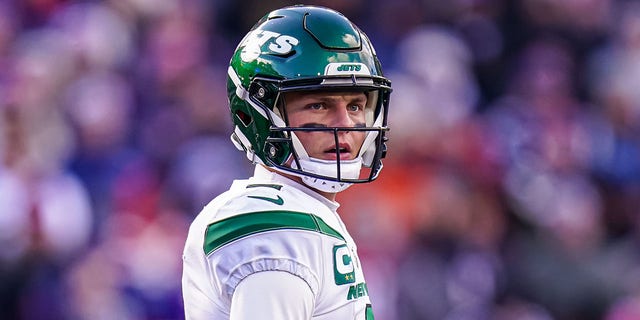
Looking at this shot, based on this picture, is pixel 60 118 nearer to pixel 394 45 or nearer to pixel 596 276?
pixel 394 45

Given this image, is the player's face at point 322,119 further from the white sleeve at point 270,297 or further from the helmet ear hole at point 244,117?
the white sleeve at point 270,297

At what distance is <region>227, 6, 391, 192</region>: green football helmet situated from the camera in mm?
3094

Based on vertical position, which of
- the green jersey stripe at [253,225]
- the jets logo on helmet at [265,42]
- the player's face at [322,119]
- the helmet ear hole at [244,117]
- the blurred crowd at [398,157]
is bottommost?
the blurred crowd at [398,157]

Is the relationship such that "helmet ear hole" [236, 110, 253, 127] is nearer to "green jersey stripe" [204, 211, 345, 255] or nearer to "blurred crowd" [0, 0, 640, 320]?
"green jersey stripe" [204, 211, 345, 255]

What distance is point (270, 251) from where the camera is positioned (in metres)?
2.72

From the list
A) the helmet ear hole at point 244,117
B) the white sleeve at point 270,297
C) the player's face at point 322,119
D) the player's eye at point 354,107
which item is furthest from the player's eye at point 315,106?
the white sleeve at point 270,297

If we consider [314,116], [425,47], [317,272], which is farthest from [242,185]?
[425,47]

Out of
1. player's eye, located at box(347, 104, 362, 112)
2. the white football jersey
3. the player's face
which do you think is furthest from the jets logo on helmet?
the white football jersey

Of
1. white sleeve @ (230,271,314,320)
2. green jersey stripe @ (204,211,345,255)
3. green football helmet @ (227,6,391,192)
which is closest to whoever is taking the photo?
white sleeve @ (230,271,314,320)

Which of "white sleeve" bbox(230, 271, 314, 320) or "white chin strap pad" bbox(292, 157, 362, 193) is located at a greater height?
"white chin strap pad" bbox(292, 157, 362, 193)

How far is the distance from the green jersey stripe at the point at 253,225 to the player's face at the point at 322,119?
29 cm

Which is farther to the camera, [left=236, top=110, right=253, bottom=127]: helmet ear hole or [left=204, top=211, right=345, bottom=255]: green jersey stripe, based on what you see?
[left=236, top=110, right=253, bottom=127]: helmet ear hole

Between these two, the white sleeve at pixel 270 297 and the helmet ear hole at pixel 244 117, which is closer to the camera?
the white sleeve at pixel 270 297

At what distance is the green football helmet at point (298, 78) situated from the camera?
3094 mm
